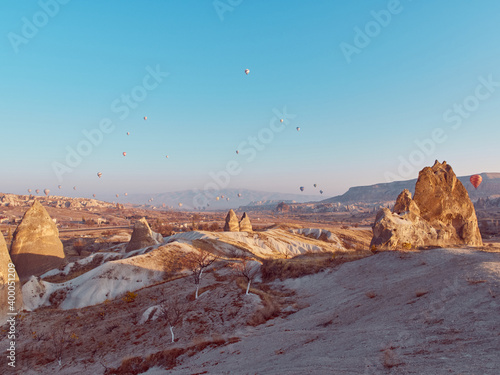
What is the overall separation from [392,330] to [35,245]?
A: 3587 centimetres

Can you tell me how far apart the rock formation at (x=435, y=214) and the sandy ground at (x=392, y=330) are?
10.4m

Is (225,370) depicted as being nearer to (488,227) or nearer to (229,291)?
(229,291)

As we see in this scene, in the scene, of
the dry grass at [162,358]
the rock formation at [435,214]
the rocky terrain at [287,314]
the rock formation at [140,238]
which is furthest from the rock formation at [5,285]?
the rock formation at [435,214]

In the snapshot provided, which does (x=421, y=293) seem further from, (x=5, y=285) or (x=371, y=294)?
(x=5, y=285)

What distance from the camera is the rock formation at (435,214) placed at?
26625 mm

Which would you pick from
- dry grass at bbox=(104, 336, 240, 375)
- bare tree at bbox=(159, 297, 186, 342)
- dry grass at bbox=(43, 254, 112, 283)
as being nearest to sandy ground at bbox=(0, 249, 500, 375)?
dry grass at bbox=(104, 336, 240, 375)

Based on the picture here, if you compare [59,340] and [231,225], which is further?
[231,225]

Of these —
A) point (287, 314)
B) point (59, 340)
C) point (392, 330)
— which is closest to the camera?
point (392, 330)

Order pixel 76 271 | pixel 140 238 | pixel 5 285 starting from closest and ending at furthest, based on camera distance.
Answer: pixel 5 285
pixel 76 271
pixel 140 238

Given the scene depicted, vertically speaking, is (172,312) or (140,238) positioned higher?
(140,238)

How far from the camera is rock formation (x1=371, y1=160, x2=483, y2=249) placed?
26.6 meters

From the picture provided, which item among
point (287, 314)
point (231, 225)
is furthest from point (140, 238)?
point (287, 314)

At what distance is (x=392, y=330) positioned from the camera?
8484 mm

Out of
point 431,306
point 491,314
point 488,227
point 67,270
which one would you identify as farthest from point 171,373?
point 488,227
